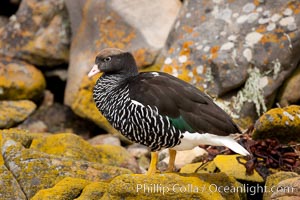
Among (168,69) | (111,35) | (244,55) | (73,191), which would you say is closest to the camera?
(73,191)

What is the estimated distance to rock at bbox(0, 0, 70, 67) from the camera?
41.8 ft

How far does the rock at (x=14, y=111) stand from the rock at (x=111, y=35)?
0.73m

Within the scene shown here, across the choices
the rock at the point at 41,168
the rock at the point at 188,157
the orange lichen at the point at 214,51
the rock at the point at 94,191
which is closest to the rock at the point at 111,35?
the orange lichen at the point at 214,51

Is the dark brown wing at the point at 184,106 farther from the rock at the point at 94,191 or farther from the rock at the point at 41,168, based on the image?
the rock at the point at 41,168

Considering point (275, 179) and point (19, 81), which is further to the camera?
point (19, 81)

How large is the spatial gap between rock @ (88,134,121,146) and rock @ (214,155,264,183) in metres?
2.83

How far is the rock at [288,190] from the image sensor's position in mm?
6586

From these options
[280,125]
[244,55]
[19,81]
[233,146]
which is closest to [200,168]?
[280,125]

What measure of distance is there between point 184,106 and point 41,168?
171 centimetres

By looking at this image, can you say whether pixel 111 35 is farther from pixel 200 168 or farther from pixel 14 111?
pixel 200 168

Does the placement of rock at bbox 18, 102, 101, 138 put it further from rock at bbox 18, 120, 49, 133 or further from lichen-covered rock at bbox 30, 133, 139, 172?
lichen-covered rock at bbox 30, 133, 139, 172

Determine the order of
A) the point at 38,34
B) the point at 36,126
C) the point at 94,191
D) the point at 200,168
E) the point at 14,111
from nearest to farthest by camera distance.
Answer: the point at 94,191 → the point at 200,168 → the point at 14,111 → the point at 36,126 → the point at 38,34

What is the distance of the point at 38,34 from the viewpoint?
12.9 meters

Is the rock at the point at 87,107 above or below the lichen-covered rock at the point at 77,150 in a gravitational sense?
above
